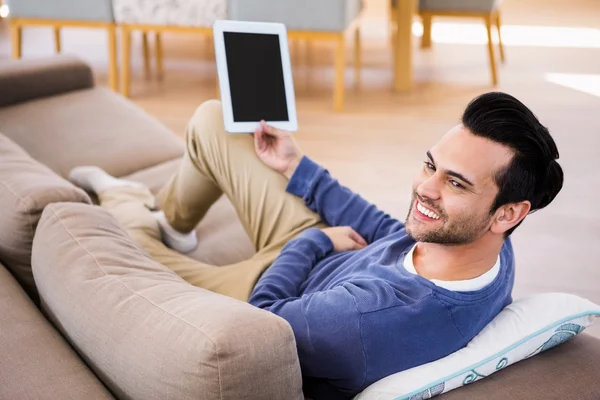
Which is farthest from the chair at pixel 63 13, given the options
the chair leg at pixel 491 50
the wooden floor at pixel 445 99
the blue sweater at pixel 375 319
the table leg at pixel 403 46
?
the blue sweater at pixel 375 319

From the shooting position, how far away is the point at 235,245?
200cm

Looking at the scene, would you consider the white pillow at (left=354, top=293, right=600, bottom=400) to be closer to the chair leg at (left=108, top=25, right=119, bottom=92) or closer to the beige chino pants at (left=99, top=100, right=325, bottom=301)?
the beige chino pants at (left=99, top=100, right=325, bottom=301)

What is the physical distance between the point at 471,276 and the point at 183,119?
266 cm

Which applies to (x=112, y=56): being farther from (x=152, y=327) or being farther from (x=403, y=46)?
(x=152, y=327)

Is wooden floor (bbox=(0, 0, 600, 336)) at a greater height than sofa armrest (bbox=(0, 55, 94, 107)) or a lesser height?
lesser

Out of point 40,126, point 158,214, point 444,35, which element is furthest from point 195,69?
point 158,214

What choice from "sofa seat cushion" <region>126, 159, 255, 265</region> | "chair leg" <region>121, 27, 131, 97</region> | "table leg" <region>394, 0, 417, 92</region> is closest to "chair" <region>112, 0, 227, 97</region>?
"chair leg" <region>121, 27, 131, 97</region>

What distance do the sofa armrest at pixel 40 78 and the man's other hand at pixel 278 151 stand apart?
1062 millimetres

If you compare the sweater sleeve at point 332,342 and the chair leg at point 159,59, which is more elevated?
the chair leg at point 159,59

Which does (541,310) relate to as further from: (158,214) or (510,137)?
(158,214)

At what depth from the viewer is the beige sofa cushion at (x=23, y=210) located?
141 cm

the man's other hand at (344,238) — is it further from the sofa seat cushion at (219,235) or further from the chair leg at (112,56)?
the chair leg at (112,56)

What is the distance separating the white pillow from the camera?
4.03ft

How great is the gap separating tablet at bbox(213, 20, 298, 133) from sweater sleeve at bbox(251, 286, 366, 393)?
0.65 meters
